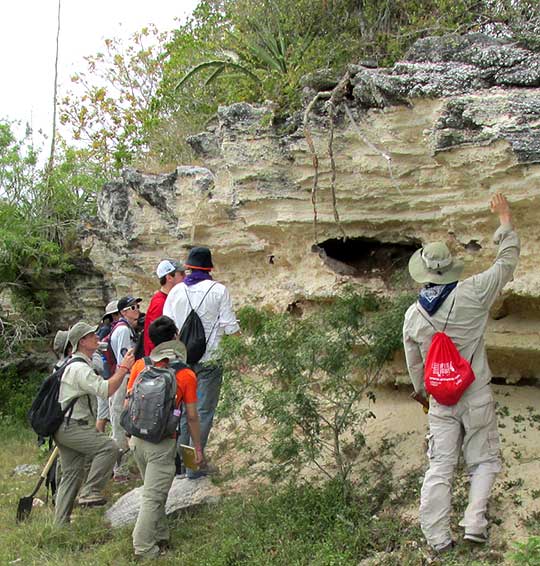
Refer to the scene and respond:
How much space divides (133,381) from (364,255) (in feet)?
8.91

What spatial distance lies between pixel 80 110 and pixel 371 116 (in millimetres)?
18157

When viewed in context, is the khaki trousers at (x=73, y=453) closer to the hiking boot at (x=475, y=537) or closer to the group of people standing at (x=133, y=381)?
the group of people standing at (x=133, y=381)

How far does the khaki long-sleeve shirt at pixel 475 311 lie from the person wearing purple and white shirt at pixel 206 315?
7.06 ft

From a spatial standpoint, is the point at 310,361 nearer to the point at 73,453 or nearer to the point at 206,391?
the point at 206,391

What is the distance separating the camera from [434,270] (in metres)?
4.94

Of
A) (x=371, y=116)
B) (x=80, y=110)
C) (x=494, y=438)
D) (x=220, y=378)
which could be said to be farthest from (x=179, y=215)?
(x=80, y=110)

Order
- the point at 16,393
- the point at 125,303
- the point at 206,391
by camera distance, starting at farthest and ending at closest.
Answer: the point at 16,393, the point at 125,303, the point at 206,391

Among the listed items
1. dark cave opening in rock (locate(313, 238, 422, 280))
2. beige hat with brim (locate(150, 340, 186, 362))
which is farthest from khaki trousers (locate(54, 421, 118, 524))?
dark cave opening in rock (locate(313, 238, 422, 280))

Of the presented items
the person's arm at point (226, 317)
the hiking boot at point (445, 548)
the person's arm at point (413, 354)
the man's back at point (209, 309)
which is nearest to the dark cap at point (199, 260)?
the man's back at point (209, 309)

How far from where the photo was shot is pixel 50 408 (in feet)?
20.9

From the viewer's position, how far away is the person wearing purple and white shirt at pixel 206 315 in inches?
260

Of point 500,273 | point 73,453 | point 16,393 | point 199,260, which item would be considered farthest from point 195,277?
point 16,393

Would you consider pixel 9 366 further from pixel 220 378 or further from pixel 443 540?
pixel 443 540

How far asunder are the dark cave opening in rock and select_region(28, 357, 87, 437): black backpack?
2.54 m
